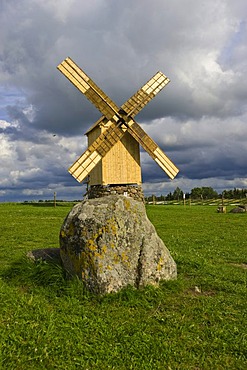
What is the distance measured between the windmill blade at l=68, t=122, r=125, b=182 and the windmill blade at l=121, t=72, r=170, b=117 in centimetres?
145

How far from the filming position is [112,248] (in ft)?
25.3

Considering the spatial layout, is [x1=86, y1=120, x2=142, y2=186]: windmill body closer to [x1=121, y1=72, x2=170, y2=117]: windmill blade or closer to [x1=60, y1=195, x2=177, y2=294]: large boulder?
[x1=121, y1=72, x2=170, y2=117]: windmill blade

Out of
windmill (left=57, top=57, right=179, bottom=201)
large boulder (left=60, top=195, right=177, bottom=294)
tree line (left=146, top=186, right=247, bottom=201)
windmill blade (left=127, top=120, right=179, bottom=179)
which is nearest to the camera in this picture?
large boulder (left=60, top=195, right=177, bottom=294)

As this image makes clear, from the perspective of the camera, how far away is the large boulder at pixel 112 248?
7.49 meters

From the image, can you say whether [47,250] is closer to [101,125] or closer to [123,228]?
[123,228]

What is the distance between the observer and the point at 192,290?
27.0 feet

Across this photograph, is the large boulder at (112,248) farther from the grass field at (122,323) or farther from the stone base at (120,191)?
the stone base at (120,191)

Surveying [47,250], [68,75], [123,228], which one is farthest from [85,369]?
[68,75]

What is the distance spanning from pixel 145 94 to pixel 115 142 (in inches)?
163

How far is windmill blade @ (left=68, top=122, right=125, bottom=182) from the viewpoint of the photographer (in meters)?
19.4

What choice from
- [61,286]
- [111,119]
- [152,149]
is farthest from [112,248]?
[111,119]

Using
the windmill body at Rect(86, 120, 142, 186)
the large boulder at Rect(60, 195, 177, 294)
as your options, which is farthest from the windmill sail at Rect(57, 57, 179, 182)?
the large boulder at Rect(60, 195, 177, 294)

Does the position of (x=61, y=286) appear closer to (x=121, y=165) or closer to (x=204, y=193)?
(x=121, y=165)

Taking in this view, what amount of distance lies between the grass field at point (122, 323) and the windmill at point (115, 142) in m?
11.7
